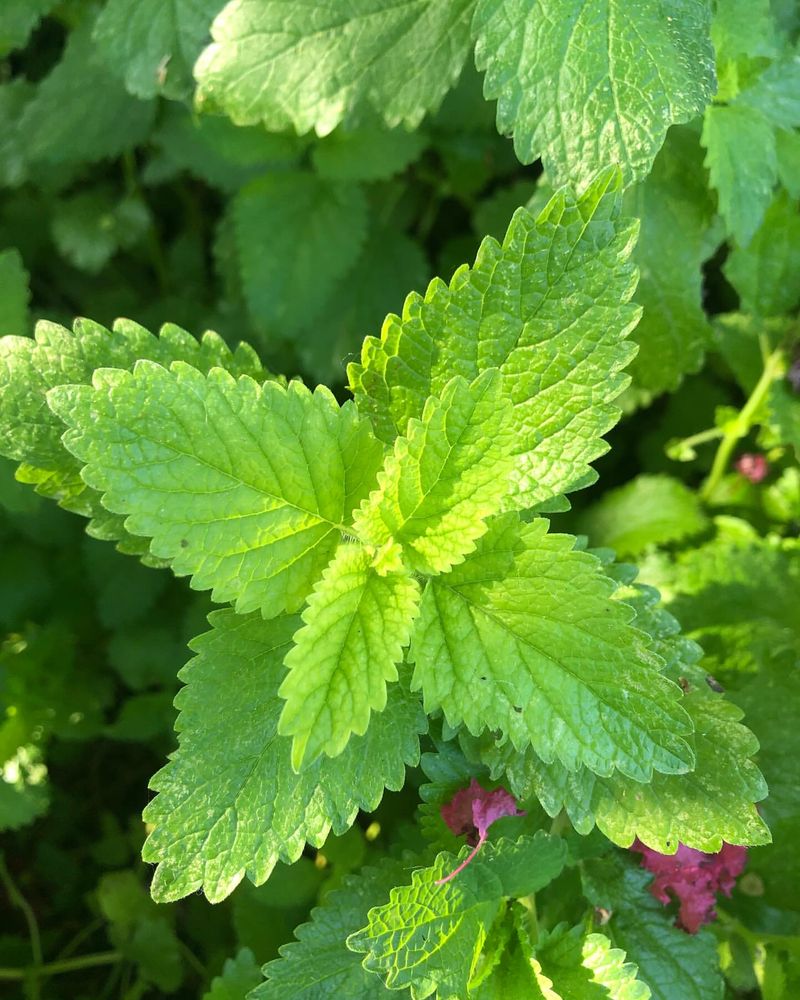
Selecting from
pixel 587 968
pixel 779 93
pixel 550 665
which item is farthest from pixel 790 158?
pixel 587 968

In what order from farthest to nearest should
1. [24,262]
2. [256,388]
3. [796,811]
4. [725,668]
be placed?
[24,262]
[725,668]
[796,811]
[256,388]

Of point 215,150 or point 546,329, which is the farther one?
point 215,150

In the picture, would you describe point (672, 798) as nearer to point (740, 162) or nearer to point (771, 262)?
point (740, 162)

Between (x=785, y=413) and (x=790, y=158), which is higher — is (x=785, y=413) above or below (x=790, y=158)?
below

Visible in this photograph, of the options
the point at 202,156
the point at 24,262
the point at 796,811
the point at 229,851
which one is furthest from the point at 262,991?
the point at 24,262

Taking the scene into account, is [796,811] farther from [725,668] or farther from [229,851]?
[229,851]

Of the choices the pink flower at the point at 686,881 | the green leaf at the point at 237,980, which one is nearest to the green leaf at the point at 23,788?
the green leaf at the point at 237,980
